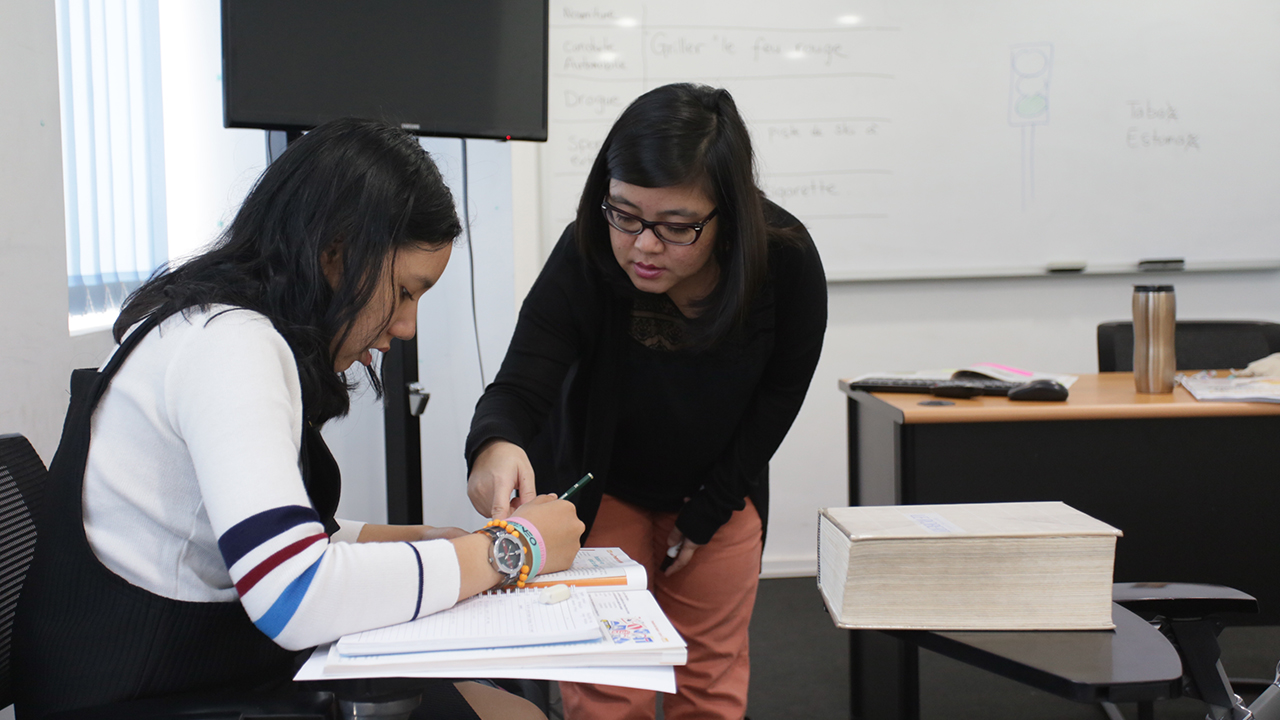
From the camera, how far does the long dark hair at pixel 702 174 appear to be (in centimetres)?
108

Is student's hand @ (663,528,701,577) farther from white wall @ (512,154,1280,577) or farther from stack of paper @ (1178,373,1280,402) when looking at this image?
white wall @ (512,154,1280,577)

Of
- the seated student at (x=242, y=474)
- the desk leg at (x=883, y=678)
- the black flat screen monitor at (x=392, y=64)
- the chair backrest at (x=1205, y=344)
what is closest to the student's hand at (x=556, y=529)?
the seated student at (x=242, y=474)

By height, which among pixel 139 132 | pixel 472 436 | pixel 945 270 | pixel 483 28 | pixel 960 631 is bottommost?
pixel 960 631

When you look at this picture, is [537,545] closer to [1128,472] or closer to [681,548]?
[681,548]

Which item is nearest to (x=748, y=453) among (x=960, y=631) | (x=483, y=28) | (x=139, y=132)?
(x=960, y=631)

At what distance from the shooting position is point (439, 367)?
2430mm

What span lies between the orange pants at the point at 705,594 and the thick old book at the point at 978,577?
504mm

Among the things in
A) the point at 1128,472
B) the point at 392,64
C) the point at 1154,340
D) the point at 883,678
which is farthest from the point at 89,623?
the point at 1154,340

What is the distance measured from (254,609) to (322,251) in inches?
13.7

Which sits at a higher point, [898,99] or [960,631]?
[898,99]

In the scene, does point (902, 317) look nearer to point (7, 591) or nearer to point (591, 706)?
point (591, 706)

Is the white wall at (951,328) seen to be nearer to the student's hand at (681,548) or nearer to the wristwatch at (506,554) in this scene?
the student's hand at (681,548)

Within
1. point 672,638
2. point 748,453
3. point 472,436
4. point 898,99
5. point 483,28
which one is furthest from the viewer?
point 898,99

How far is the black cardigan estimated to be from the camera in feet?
4.12
